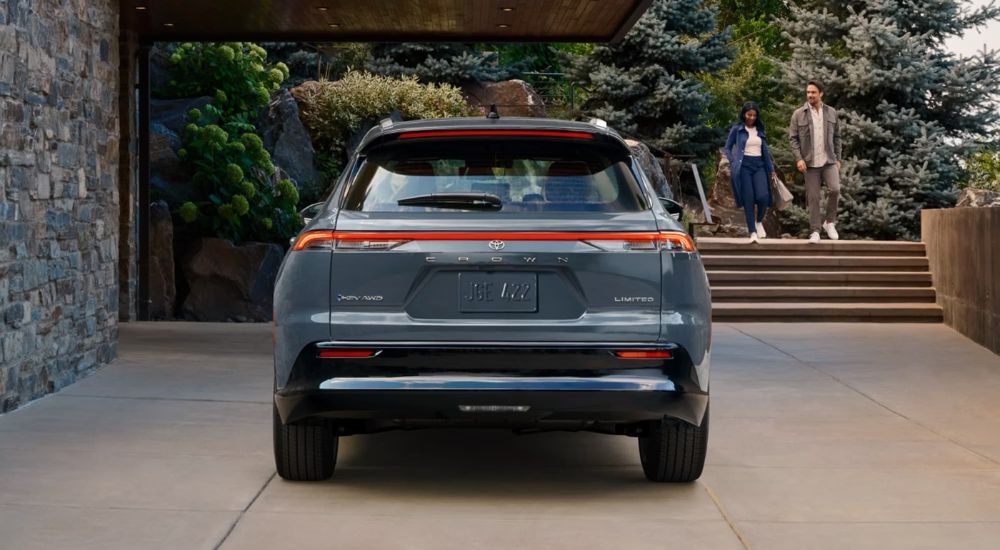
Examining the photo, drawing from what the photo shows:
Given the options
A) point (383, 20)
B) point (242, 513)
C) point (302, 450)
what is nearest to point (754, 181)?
point (383, 20)

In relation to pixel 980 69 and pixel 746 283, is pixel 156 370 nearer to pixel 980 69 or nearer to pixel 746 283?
pixel 746 283

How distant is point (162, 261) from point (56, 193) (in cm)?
892

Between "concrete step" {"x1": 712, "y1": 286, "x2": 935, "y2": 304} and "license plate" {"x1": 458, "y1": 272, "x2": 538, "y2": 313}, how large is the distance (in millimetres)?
12272

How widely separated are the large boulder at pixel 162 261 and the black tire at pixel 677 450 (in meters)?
13.3

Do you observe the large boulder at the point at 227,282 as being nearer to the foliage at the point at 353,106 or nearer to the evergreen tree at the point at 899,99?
the foliage at the point at 353,106

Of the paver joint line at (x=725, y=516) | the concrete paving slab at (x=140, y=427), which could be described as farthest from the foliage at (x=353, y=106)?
the paver joint line at (x=725, y=516)

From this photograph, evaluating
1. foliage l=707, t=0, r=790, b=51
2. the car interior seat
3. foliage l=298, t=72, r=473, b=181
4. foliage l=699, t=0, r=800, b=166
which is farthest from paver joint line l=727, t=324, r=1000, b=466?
foliage l=707, t=0, r=790, b=51

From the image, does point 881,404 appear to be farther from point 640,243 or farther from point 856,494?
point 640,243

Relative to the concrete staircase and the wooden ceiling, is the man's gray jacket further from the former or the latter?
the wooden ceiling

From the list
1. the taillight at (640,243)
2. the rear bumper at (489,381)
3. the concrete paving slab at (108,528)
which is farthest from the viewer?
the taillight at (640,243)

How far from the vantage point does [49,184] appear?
436 inches

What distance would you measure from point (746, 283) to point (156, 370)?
352 inches

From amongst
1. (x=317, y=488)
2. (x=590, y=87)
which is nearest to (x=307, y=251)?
(x=317, y=488)

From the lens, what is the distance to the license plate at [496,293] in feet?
22.3
